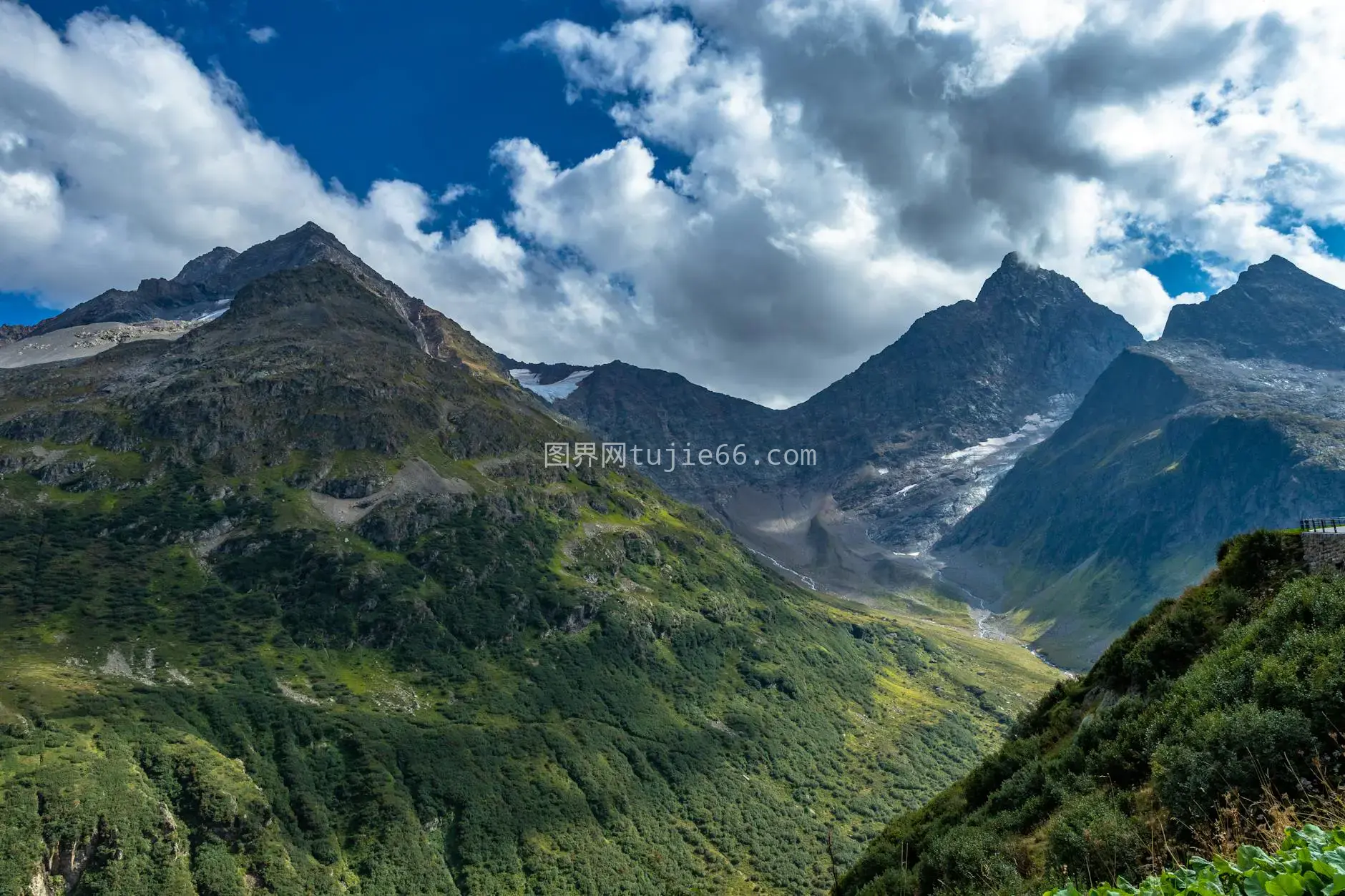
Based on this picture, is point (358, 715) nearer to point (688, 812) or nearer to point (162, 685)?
point (162, 685)

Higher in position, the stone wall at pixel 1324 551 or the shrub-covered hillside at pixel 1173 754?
the stone wall at pixel 1324 551

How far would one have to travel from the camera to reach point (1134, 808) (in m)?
23.6

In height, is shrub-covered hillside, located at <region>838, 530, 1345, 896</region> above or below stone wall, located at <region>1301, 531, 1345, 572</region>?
below

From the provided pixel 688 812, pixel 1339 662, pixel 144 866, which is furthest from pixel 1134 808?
pixel 688 812

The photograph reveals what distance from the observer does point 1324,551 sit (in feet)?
94.3

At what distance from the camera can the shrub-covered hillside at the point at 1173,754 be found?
19234mm

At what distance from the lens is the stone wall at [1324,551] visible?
27547 millimetres

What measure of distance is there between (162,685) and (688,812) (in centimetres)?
13430

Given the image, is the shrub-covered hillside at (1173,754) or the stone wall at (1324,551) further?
the stone wall at (1324,551)

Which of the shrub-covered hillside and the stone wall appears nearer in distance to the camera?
the shrub-covered hillside

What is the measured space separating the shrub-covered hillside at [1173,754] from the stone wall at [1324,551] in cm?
56

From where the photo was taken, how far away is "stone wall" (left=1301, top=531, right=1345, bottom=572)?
27.5 m

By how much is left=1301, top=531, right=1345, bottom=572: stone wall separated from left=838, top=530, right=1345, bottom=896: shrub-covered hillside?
56cm

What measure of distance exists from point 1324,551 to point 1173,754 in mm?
13296
